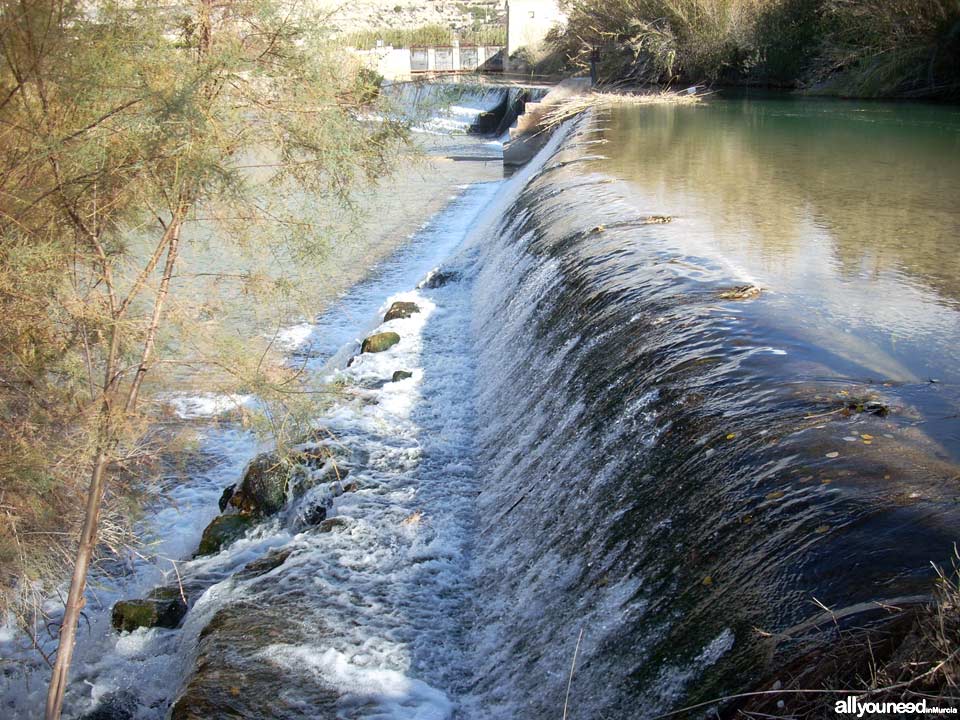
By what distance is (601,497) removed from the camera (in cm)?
448

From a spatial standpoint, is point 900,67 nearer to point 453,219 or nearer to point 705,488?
point 453,219

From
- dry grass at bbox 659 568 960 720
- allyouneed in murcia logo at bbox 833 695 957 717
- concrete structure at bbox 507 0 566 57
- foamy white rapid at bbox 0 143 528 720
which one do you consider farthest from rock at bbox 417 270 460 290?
concrete structure at bbox 507 0 566 57

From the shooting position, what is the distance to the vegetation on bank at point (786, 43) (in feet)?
55.2

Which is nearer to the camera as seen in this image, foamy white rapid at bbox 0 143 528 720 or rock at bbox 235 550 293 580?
foamy white rapid at bbox 0 143 528 720

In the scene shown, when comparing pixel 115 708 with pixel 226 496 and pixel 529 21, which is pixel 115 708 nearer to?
pixel 226 496

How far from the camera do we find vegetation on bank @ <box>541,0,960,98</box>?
16.8 meters

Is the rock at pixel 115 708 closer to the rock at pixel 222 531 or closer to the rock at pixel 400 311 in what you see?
the rock at pixel 222 531

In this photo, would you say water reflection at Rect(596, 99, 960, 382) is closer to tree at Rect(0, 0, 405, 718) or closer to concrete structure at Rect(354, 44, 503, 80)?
tree at Rect(0, 0, 405, 718)

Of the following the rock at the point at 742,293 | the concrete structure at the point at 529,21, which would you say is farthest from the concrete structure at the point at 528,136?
the concrete structure at the point at 529,21

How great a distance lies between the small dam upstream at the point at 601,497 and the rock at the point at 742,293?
21mm

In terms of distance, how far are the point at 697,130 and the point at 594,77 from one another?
10.4m

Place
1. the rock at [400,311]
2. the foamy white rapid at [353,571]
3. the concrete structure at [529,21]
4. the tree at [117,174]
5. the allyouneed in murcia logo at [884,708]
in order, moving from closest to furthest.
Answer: the allyouneed in murcia logo at [884,708], the tree at [117,174], the foamy white rapid at [353,571], the rock at [400,311], the concrete structure at [529,21]

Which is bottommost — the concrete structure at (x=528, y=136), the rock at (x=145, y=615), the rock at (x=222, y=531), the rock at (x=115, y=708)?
the rock at (x=115, y=708)

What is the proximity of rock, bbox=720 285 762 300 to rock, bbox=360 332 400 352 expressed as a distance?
14.2 ft
